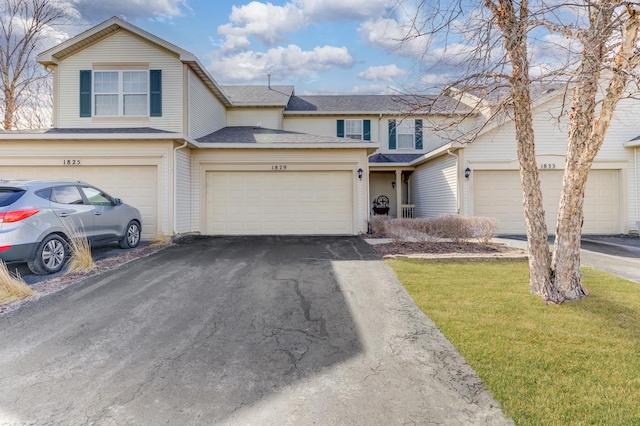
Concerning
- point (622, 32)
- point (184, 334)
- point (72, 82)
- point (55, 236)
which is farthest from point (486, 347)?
point (72, 82)

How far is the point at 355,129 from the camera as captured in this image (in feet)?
52.9

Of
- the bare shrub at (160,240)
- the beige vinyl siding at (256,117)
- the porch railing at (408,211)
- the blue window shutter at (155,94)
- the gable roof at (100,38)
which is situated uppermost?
the gable roof at (100,38)

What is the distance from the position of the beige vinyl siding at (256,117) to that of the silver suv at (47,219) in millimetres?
8731

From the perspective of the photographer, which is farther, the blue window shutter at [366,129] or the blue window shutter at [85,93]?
the blue window shutter at [366,129]

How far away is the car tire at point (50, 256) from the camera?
5523 mm

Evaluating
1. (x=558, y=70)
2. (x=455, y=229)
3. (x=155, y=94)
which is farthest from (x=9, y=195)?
(x=455, y=229)

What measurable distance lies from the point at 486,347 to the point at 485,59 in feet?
12.3

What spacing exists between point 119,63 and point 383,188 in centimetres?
1204

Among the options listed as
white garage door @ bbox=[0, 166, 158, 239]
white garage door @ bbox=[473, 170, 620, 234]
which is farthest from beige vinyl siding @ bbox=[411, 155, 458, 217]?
white garage door @ bbox=[0, 166, 158, 239]

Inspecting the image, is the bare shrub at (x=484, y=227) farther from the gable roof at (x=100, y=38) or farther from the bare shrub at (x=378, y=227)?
the gable roof at (x=100, y=38)

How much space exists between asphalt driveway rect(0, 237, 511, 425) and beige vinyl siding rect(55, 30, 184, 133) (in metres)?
6.71

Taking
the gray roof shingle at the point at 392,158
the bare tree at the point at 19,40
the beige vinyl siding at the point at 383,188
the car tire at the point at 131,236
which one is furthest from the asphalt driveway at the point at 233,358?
the bare tree at the point at 19,40

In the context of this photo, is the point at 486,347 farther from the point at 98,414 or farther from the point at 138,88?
the point at 138,88

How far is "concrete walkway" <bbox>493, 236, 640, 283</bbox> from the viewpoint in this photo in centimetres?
616
